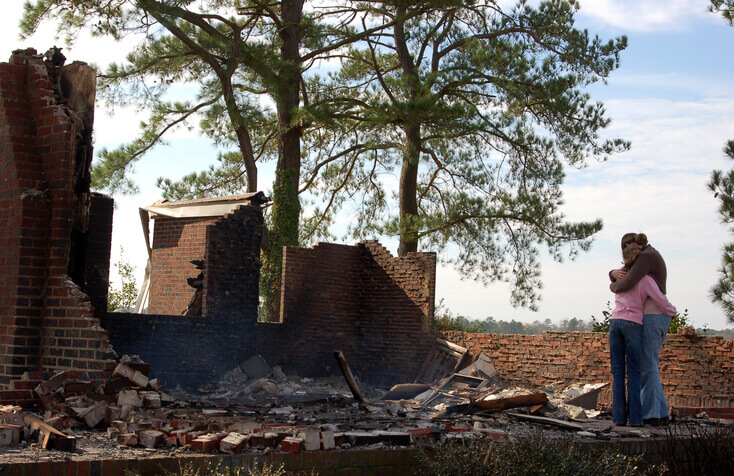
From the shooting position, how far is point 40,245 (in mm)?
7086

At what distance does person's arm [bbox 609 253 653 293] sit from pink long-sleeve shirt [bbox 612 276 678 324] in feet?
0.19

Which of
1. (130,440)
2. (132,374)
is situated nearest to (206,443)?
(130,440)

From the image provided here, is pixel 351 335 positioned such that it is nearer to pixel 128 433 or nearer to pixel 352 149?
pixel 352 149

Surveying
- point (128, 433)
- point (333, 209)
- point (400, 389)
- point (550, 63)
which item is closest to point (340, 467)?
point (128, 433)

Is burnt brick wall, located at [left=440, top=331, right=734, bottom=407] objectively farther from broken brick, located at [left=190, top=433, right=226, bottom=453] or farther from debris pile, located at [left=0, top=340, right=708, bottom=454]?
broken brick, located at [left=190, top=433, right=226, bottom=453]

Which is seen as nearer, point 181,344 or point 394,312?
point 181,344

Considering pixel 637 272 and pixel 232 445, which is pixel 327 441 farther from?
pixel 637 272

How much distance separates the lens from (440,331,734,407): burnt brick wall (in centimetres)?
1131

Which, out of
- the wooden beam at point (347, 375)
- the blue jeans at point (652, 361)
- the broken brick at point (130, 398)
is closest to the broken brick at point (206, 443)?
the broken brick at point (130, 398)

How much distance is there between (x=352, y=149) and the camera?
67.9 feet

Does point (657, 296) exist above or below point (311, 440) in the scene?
above

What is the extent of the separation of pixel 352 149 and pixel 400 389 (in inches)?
341

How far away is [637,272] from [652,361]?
916 millimetres

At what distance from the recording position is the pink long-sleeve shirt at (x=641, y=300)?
748 cm
